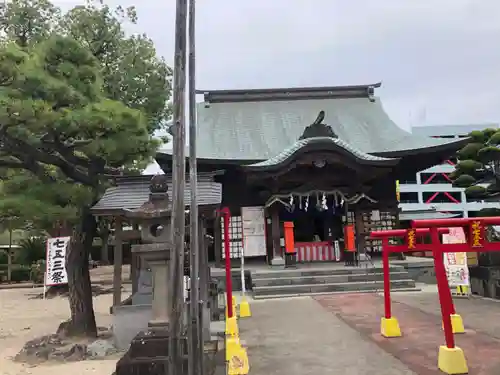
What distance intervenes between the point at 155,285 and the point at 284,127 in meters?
14.0

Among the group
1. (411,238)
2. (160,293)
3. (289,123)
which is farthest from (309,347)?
(289,123)

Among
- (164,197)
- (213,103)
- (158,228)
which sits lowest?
(158,228)

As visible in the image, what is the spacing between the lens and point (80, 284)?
8.70m

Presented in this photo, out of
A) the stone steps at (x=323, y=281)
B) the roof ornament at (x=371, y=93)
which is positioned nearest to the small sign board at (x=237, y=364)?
the stone steps at (x=323, y=281)

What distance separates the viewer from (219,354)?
6.76 metres

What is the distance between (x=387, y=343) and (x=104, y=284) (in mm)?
17484

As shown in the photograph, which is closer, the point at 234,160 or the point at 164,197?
the point at 164,197

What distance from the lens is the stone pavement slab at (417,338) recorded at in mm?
5418

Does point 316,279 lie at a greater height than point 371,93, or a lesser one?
lesser

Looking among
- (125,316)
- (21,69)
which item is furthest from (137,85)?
(125,316)

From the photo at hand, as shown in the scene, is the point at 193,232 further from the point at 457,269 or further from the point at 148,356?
the point at 457,269

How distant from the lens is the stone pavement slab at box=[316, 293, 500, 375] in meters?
5.42

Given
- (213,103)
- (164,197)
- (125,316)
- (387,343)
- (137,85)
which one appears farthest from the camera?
(213,103)

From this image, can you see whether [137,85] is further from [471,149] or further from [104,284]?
[471,149]
